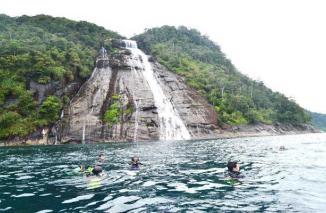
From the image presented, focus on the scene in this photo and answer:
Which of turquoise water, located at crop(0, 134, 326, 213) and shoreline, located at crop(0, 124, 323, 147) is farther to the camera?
shoreline, located at crop(0, 124, 323, 147)

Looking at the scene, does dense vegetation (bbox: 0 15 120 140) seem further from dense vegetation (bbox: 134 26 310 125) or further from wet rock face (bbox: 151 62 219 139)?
dense vegetation (bbox: 134 26 310 125)

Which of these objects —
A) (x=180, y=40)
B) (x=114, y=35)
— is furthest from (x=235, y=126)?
(x=180, y=40)

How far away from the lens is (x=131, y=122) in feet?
214

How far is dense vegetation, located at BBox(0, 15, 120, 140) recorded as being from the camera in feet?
205

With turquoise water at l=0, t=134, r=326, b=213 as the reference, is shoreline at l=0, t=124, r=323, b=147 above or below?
above

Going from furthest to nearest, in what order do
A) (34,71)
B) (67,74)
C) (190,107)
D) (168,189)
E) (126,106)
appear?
(190,107) < (67,74) < (34,71) < (126,106) < (168,189)

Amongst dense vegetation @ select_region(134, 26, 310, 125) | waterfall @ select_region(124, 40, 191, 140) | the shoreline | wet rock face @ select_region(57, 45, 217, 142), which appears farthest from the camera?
dense vegetation @ select_region(134, 26, 310, 125)

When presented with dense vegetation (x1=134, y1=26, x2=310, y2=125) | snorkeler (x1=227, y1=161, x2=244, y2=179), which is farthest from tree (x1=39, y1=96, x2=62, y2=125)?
snorkeler (x1=227, y1=161, x2=244, y2=179)

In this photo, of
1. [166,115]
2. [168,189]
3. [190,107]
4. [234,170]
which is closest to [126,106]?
[166,115]

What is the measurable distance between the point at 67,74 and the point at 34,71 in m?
7.01

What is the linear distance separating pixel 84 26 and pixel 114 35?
10888 mm

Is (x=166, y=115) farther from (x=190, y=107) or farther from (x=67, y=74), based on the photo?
(x=67, y=74)

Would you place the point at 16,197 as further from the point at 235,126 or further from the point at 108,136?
the point at 235,126

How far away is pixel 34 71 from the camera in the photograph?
71.5 m
